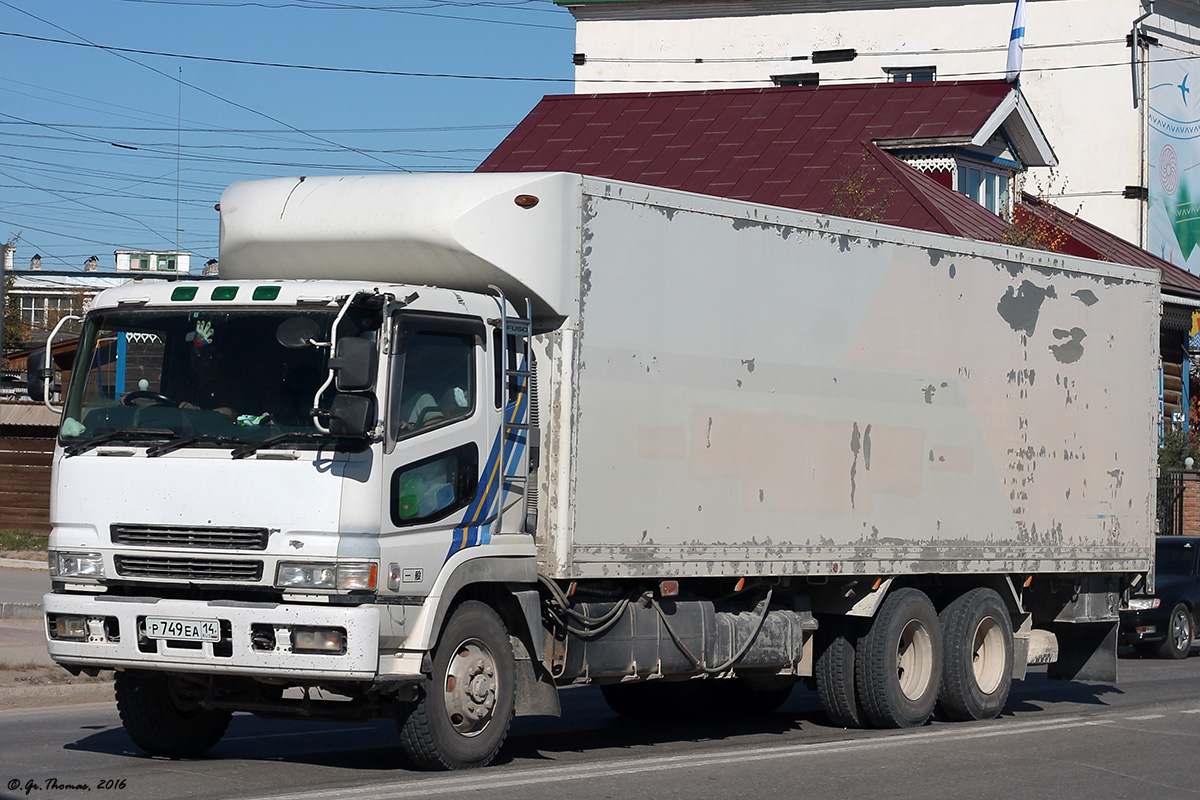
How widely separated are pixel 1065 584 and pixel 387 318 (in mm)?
7377

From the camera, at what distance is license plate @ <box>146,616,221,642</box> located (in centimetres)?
859

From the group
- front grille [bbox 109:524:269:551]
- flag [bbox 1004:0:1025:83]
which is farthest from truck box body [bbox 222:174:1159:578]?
flag [bbox 1004:0:1025:83]

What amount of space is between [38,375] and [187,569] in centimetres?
172

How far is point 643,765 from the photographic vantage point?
9938 millimetres

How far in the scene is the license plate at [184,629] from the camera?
8.59m

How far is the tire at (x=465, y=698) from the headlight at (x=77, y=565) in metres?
1.88

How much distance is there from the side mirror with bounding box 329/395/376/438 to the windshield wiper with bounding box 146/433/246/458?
26.0 inches

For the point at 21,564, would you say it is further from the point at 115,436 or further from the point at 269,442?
the point at 269,442

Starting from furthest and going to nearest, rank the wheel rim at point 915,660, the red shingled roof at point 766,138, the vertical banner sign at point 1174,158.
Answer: the vertical banner sign at point 1174,158 < the red shingled roof at point 766,138 < the wheel rim at point 915,660

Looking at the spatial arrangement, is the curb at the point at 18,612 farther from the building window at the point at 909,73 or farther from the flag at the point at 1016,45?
the building window at the point at 909,73

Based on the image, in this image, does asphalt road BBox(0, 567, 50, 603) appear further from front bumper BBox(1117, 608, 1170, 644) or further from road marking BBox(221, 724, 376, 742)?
front bumper BBox(1117, 608, 1170, 644)

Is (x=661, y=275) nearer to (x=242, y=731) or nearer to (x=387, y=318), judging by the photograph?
(x=387, y=318)

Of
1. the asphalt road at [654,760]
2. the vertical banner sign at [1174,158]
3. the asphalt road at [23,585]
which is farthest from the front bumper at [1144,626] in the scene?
the vertical banner sign at [1174,158]

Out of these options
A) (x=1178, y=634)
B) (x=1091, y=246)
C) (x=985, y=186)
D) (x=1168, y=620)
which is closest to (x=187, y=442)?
(x=1168, y=620)
